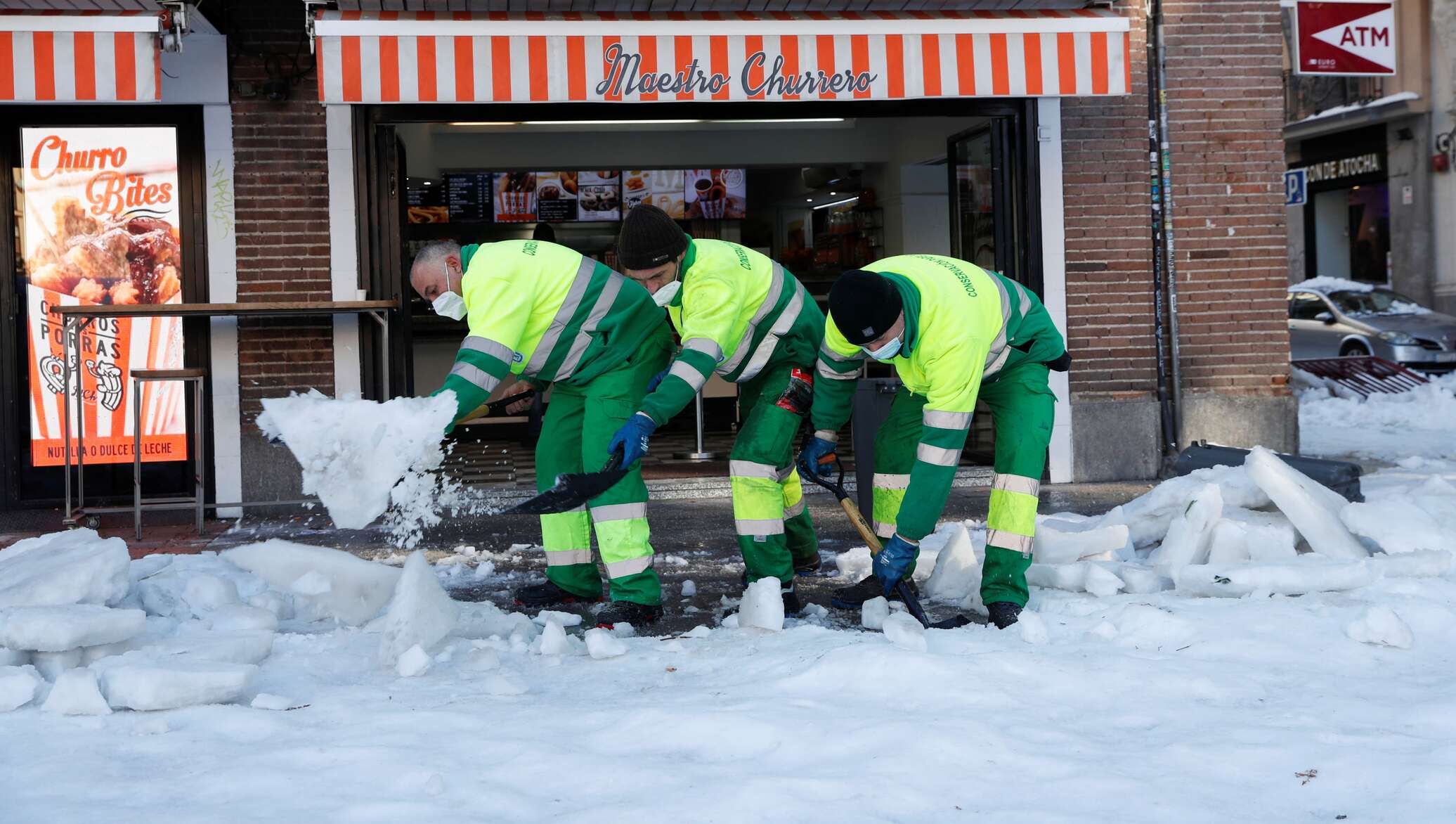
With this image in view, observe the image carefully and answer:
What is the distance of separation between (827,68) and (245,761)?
18.9 feet

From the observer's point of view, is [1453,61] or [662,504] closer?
[662,504]

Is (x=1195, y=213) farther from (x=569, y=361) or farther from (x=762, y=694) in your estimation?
(x=762, y=694)

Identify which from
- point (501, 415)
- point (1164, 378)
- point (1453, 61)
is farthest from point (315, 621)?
point (1453, 61)

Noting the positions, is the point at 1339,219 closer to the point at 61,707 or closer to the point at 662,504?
the point at 662,504

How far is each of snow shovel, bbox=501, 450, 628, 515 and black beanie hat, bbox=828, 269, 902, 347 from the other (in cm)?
97

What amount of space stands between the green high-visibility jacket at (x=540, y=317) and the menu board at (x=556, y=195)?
26.1 ft

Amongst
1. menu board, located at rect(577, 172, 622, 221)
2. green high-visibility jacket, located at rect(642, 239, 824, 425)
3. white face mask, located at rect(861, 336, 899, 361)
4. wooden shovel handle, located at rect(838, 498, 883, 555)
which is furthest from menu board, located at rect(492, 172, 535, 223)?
white face mask, located at rect(861, 336, 899, 361)

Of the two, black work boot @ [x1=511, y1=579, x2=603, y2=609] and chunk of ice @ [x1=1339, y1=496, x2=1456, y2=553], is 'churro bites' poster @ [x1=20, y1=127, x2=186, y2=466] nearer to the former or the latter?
black work boot @ [x1=511, y1=579, x2=603, y2=609]

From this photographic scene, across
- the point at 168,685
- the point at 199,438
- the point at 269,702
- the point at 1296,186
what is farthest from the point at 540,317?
the point at 1296,186

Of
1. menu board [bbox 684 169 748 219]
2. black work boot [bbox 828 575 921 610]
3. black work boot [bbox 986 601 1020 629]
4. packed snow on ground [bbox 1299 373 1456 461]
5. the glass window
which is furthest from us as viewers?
the glass window

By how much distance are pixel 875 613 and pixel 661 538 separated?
2.45 meters

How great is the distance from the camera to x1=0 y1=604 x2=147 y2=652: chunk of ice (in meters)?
3.78

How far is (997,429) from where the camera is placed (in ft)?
A: 16.3

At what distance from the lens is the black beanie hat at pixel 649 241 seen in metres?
4.87
